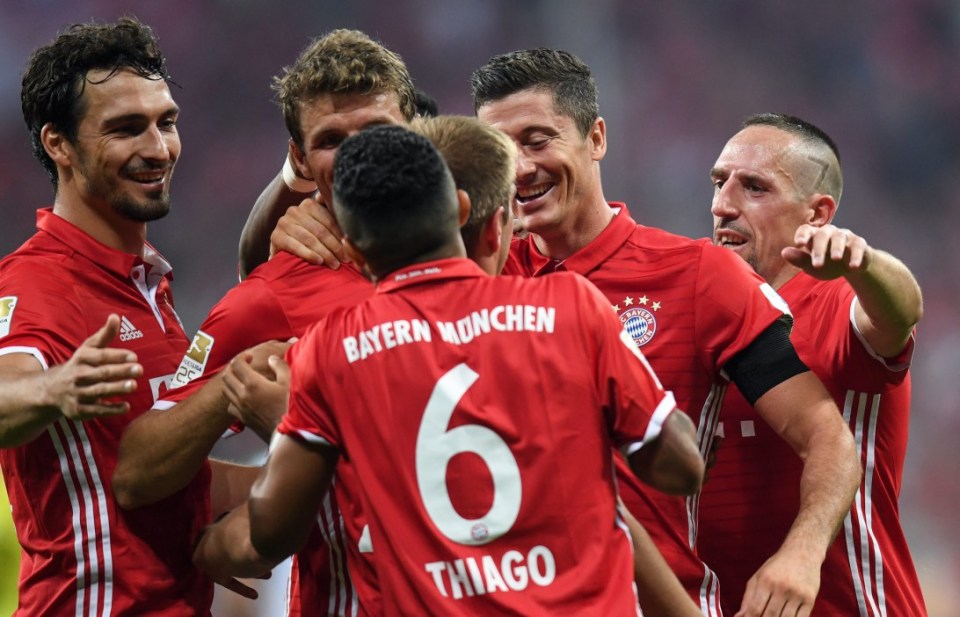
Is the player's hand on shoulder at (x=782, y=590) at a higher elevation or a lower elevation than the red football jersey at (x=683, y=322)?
lower

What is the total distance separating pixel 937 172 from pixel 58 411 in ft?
24.1

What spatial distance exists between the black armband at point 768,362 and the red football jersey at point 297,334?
39.6 inches

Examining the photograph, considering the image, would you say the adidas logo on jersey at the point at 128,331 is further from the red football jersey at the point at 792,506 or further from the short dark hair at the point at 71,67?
the red football jersey at the point at 792,506

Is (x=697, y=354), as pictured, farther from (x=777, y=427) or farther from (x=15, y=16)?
(x=15, y=16)

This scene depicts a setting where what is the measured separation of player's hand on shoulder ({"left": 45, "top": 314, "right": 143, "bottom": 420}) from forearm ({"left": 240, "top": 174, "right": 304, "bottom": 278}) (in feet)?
5.00

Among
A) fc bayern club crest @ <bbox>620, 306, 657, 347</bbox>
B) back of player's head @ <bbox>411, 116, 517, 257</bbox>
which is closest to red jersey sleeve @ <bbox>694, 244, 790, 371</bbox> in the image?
fc bayern club crest @ <bbox>620, 306, 657, 347</bbox>

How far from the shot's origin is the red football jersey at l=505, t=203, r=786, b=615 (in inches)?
121

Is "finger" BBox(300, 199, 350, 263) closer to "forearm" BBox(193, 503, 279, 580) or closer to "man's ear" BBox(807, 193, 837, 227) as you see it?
"forearm" BBox(193, 503, 279, 580)

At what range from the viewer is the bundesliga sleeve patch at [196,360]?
2.92m

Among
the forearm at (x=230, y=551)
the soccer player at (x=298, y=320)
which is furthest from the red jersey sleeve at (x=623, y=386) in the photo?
the forearm at (x=230, y=551)

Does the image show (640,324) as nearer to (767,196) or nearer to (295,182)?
(767,196)

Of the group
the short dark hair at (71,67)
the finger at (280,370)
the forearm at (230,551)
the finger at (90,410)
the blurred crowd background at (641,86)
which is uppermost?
the blurred crowd background at (641,86)

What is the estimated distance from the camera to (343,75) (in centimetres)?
298

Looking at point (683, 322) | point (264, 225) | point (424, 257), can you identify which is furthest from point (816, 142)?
point (424, 257)
